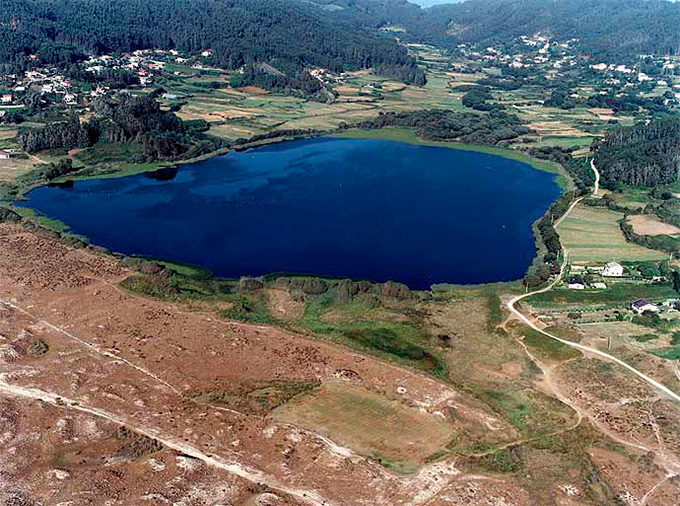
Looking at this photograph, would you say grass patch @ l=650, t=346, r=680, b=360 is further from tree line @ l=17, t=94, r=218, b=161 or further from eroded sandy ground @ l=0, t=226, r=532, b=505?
tree line @ l=17, t=94, r=218, b=161

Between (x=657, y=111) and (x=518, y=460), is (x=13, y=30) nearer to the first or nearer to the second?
(x=657, y=111)

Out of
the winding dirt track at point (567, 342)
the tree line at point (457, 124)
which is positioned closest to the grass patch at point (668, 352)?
the winding dirt track at point (567, 342)

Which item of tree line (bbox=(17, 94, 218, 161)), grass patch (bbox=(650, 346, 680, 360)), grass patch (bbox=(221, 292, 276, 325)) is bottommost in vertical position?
grass patch (bbox=(221, 292, 276, 325))

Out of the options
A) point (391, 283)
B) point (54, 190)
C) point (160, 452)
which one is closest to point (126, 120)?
point (54, 190)

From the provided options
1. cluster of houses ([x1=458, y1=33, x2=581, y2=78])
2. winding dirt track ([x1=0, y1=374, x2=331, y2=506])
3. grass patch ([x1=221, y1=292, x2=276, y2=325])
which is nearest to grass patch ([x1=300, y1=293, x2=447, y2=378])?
grass patch ([x1=221, y1=292, x2=276, y2=325])

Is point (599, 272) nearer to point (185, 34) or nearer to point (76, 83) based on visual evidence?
point (76, 83)

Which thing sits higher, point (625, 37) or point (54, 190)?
point (625, 37)

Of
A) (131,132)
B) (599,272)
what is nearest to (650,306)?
(599,272)
